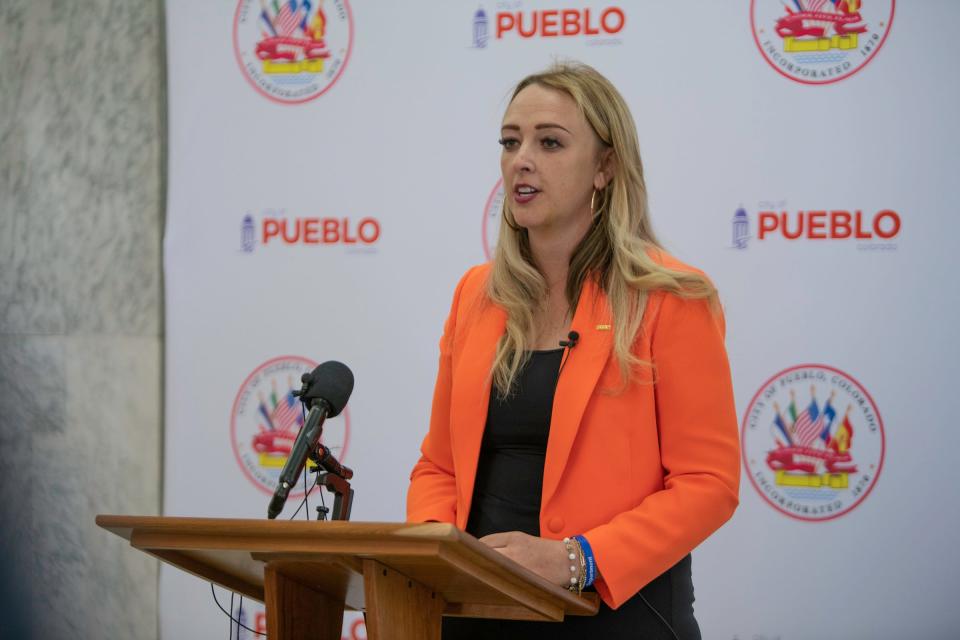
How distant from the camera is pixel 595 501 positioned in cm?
201

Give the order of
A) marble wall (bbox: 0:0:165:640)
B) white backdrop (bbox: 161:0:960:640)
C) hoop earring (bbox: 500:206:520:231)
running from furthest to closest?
marble wall (bbox: 0:0:165:640) → white backdrop (bbox: 161:0:960:640) → hoop earring (bbox: 500:206:520:231)

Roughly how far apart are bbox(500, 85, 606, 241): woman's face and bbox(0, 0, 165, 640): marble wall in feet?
7.71

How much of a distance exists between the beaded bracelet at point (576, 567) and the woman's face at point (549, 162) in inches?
26.8

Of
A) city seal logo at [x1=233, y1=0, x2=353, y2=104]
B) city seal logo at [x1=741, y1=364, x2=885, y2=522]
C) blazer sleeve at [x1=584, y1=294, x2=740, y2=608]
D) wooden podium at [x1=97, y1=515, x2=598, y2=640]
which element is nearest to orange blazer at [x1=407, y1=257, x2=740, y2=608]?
blazer sleeve at [x1=584, y1=294, x2=740, y2=608]

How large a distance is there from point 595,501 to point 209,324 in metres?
2.46

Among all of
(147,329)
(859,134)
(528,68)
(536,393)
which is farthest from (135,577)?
(859,134)

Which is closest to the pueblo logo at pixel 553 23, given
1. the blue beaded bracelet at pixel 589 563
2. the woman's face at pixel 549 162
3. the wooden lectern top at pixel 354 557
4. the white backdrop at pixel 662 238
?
the white backdrop at pixel 662 238

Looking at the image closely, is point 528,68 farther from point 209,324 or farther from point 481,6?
point 209,324

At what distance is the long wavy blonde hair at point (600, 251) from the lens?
212cm

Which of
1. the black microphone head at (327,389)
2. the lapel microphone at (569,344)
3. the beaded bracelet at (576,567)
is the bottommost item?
the beaded bracelet at (576,567)

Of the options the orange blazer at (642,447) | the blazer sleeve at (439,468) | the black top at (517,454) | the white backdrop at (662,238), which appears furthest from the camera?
the white backdrop at (662,238)

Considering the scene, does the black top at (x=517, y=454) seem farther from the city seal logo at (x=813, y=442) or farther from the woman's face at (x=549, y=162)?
the city seal logo at (x=813, y=442)

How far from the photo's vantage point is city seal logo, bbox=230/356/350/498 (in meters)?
4.04

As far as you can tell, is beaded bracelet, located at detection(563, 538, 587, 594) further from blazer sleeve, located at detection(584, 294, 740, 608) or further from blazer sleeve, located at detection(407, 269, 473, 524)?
blazer sleeve, located at detection(407, 269, 473, 524)
